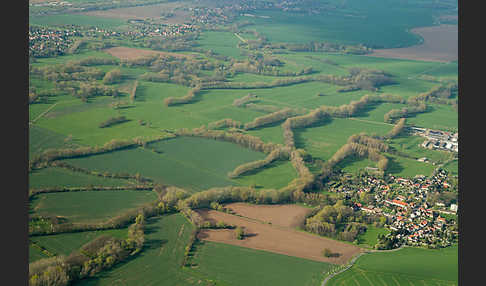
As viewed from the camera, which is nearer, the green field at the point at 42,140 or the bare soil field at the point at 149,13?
the green field at the point at 42,140

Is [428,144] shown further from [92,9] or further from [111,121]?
[92,9]

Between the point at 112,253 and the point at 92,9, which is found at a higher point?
the point at 92,9

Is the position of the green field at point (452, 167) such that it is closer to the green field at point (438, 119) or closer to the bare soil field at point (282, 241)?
the green field at point (438, 119)

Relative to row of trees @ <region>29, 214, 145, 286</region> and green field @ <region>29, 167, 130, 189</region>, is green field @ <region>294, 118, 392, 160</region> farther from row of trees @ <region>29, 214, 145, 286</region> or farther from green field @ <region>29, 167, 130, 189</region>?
row of trees @ <region>29, 214, 145, 286</region>

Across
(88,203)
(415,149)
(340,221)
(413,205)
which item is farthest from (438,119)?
(88,203)

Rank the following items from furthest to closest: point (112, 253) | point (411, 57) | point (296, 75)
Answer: point (411, 57) < point (296, 75) < point (112, 253)

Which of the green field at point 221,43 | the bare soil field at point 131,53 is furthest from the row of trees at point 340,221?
the green field at point 221,43

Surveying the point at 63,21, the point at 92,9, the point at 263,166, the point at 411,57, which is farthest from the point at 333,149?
the point at 92,9
